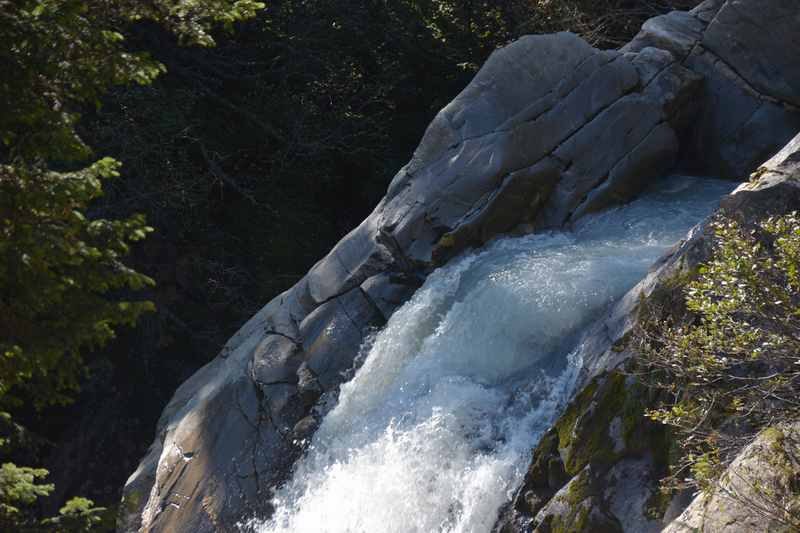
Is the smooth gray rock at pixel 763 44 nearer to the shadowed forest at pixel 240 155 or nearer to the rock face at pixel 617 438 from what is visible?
the shadowed forest at pixel 240 155

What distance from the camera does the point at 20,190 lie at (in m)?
4.90

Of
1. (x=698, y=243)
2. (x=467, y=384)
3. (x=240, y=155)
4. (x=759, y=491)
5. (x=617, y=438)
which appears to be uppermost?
(x=240, y=155)

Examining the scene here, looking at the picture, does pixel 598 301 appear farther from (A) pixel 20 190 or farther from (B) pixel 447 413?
(A) pixel 20 190

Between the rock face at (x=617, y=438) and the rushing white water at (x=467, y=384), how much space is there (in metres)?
0.43

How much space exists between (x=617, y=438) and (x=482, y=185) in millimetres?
4580

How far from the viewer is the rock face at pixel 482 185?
10.3 meters

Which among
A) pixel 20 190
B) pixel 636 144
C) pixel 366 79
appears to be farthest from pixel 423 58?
pixel 20 190

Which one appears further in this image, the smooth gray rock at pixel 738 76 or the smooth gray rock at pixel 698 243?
the smooth gray rock at pixel 738 76

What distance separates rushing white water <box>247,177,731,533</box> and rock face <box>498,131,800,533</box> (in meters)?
0.43

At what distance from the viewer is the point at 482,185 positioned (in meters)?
10.6

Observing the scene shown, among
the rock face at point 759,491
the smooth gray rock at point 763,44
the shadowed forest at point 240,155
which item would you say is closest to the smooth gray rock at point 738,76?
the smooth gray rock at point 763,44

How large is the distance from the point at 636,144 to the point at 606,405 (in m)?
5.13

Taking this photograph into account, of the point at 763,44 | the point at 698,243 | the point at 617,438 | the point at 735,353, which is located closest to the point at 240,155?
the point at 763,44

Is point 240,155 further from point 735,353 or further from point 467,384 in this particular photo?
point 735,353
